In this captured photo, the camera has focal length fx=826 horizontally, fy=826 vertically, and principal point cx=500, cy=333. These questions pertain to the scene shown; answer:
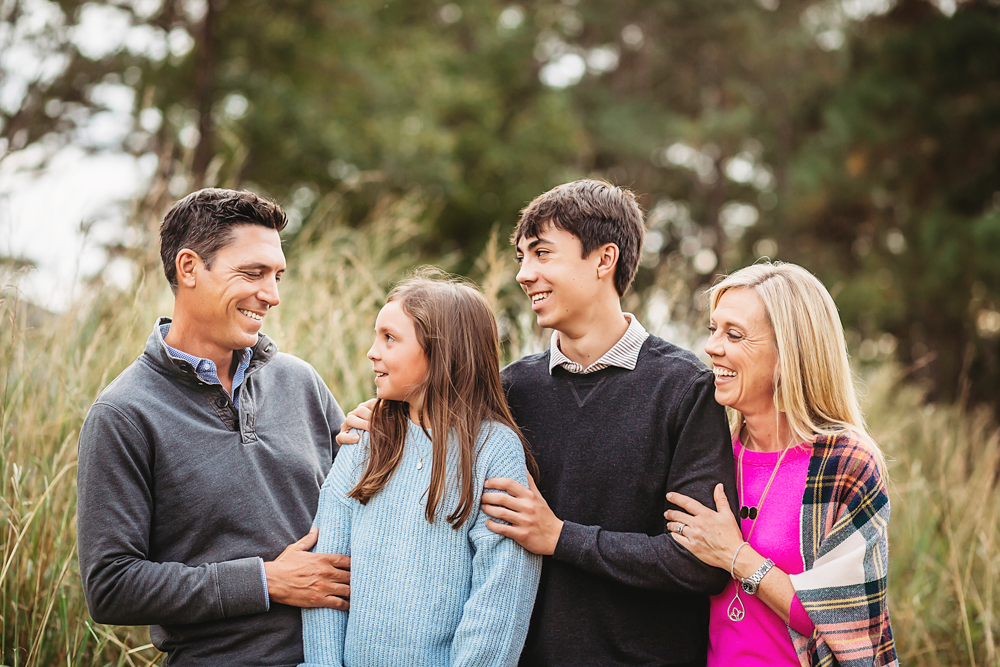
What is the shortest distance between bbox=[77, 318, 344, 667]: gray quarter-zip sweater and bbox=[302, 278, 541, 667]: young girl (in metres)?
0.15

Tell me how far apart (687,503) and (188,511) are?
125cm

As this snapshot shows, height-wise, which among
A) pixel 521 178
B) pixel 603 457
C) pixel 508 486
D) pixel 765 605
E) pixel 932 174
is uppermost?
pixel 521 178

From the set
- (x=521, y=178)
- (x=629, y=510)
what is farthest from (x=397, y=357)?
(x=521, y=178)

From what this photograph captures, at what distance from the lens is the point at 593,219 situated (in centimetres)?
230

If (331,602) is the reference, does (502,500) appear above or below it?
above

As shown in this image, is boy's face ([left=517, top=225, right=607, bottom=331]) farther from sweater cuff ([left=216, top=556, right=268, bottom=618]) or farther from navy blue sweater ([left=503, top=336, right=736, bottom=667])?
sweater cuff ([left=216, top=556, right=268, bottom=618])

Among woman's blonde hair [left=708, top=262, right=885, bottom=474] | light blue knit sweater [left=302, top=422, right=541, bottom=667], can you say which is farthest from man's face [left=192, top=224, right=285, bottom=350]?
woman's blonde hair [left=708, top=262, right=885, bottom=474]

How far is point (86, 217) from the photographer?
10.2ft

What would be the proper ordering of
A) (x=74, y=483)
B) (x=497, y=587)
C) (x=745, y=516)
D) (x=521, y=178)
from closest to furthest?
(x=497, y=587), (x=745, y=516), (x=74, y=483), (x=521, y=178)

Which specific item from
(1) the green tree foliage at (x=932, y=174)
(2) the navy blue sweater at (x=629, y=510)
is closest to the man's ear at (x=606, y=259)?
(2) the navy blue sweater at (x=629, y=510)

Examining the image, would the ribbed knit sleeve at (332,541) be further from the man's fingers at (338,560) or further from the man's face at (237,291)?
the man's face at (237,291)

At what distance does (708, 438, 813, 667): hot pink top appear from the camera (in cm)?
209

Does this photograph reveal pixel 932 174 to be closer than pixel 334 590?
No

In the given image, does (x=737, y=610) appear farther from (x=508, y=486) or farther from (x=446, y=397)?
(x=446, y=397)
